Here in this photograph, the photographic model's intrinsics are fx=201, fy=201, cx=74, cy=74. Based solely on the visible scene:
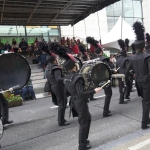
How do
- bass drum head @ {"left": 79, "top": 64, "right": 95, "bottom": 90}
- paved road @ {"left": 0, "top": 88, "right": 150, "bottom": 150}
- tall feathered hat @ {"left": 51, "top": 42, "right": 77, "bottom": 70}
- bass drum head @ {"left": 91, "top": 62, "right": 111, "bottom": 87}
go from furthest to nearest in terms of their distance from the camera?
1. bass drum head @ {"left": 91, "top": 62, "right": 111, "bottom": 87}
2. bass drum head @ {"left": 79, "top": 64, "right": 95, "bottom": 90}
3. paved road @ {"left": 0, "top": 88, "right": 150, "bottom": 150}
4. tall feathered hat @ {"left": 51, "top": 42, "right": 77, "bottom": 70}

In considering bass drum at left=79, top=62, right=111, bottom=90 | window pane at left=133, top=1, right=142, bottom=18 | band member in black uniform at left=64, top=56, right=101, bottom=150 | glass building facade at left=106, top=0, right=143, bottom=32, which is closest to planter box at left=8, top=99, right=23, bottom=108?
bass drum at left=79, top=62, right=111, bottom=90

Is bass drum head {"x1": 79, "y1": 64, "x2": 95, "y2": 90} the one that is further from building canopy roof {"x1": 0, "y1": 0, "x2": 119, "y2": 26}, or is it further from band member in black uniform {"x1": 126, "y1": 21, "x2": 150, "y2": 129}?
building canopy roof {"x1": 0, "y1": 0, "x2": 119, "y2": 26}

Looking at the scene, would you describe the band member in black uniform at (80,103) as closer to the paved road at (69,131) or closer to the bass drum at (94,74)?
the paved road at (69,131)

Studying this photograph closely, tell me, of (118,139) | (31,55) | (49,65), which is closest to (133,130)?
(118,139)

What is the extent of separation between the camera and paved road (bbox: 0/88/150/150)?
3.95 meters

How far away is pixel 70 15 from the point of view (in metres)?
12.1

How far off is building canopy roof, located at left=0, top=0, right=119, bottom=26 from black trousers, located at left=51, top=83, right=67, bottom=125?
5.84m

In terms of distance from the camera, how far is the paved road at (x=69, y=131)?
395 cm

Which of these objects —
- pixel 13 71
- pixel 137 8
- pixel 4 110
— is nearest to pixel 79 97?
pixel 13 71

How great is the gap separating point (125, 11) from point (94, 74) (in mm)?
21621

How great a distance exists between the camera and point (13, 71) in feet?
11.0

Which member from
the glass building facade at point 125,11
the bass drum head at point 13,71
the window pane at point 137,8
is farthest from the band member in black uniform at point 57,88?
the window pane at point 137,8

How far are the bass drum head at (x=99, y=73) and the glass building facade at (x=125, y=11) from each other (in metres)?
17.7

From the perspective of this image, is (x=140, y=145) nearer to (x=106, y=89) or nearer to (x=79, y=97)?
(x=79, y=97)
